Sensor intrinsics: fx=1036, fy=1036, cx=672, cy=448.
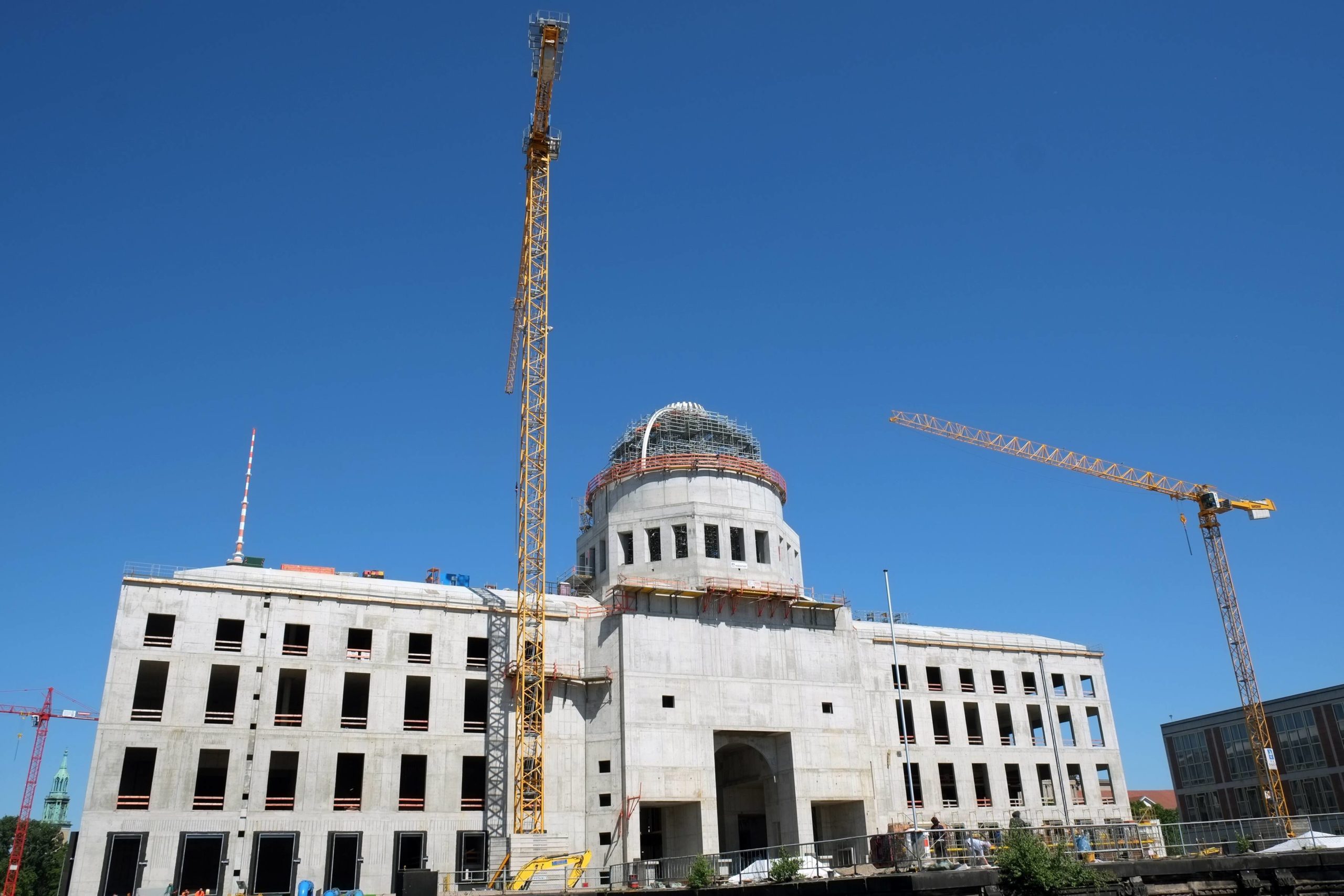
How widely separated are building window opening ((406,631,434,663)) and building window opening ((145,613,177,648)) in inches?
528

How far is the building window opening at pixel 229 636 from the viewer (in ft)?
201

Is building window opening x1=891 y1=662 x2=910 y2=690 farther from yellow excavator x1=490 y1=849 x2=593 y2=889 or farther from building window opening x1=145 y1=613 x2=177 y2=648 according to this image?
building window opening x1=145 y1=613 x2=177 y2=648

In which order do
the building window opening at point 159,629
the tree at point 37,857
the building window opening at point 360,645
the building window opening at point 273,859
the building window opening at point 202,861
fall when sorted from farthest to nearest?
the tree at point 37,857, the building window opening at point 360,645, the building window opening at point 159,629, the building window opening at point 273,859, the building window opening at point 202,861

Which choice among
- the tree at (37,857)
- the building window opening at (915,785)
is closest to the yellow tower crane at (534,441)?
the building window opening at (915,785)

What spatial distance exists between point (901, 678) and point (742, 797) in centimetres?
1566

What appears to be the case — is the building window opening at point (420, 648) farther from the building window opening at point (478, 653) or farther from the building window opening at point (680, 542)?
the building window opening at point (680, 542)

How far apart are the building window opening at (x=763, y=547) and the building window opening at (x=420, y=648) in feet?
77.5

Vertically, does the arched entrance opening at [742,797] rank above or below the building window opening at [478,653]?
below

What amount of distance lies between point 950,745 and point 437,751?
3839 cm

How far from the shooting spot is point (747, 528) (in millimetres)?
74438

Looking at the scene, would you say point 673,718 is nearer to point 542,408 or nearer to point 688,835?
point 688,835

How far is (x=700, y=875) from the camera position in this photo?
159 ft

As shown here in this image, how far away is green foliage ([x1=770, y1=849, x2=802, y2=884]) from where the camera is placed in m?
44.1

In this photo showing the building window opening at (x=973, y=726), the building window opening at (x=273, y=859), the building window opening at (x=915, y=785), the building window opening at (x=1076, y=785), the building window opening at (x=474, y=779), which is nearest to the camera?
the building window opening at (x=273, y=859)
